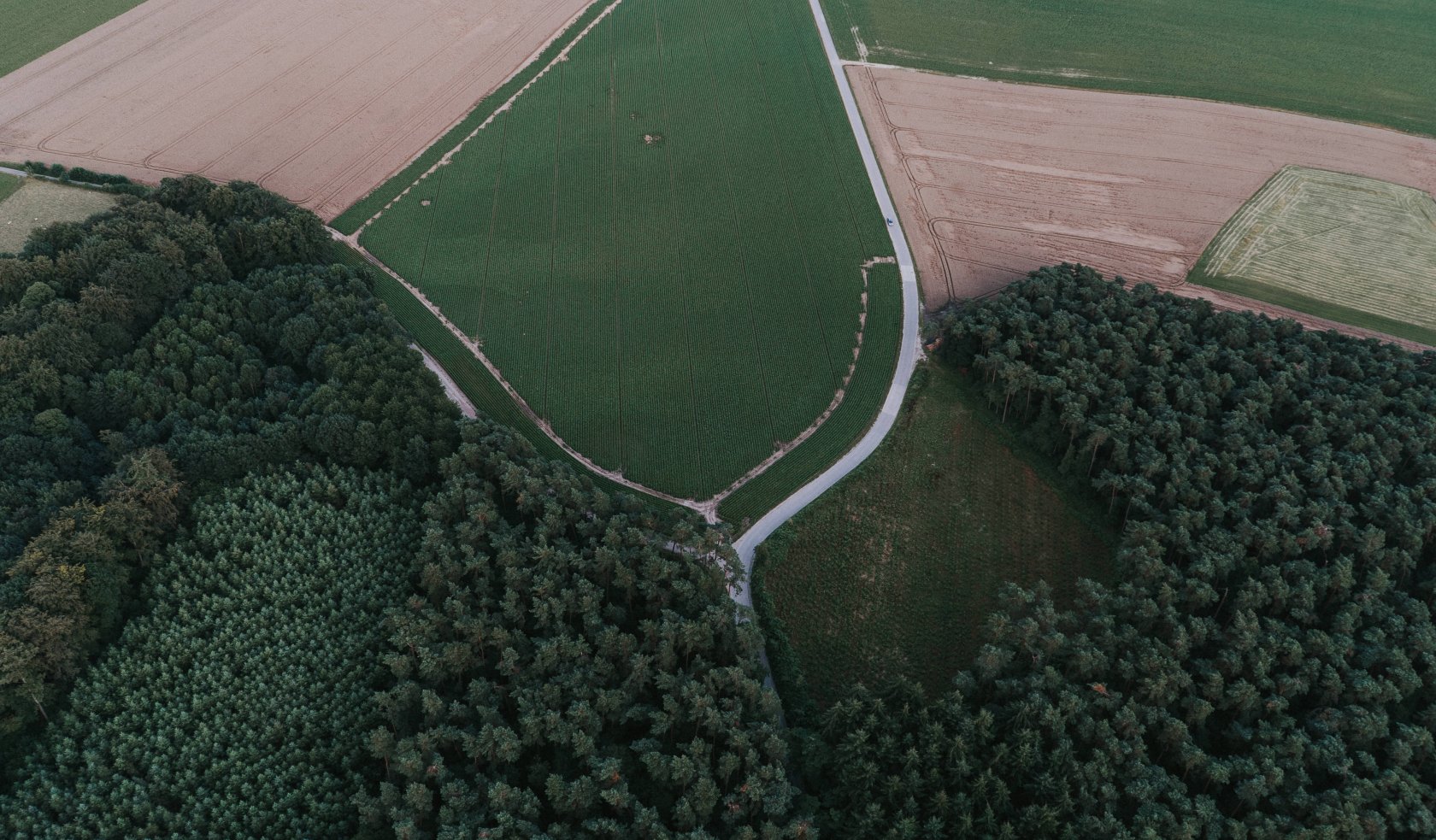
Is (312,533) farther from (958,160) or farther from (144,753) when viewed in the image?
(958,160)

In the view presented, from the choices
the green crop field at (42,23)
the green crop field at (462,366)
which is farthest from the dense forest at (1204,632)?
the green crop field at (42,23)

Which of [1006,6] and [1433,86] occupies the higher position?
[1006,6]

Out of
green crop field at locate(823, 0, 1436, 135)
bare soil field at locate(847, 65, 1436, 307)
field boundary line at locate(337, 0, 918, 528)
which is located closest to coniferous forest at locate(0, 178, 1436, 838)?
field boundary line at locate(337, 0, 918, 528)

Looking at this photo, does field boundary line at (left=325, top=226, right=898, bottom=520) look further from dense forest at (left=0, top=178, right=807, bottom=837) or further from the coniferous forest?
dense forest at (left=0, top=178, right=807, bottom=837)

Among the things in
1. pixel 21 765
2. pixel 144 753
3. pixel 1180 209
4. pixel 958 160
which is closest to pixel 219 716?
pixel 144 753

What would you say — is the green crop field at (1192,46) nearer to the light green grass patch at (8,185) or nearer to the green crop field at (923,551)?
the green crop field at (923,551)

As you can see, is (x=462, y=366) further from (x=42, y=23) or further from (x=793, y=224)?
(x=42, y=23)
